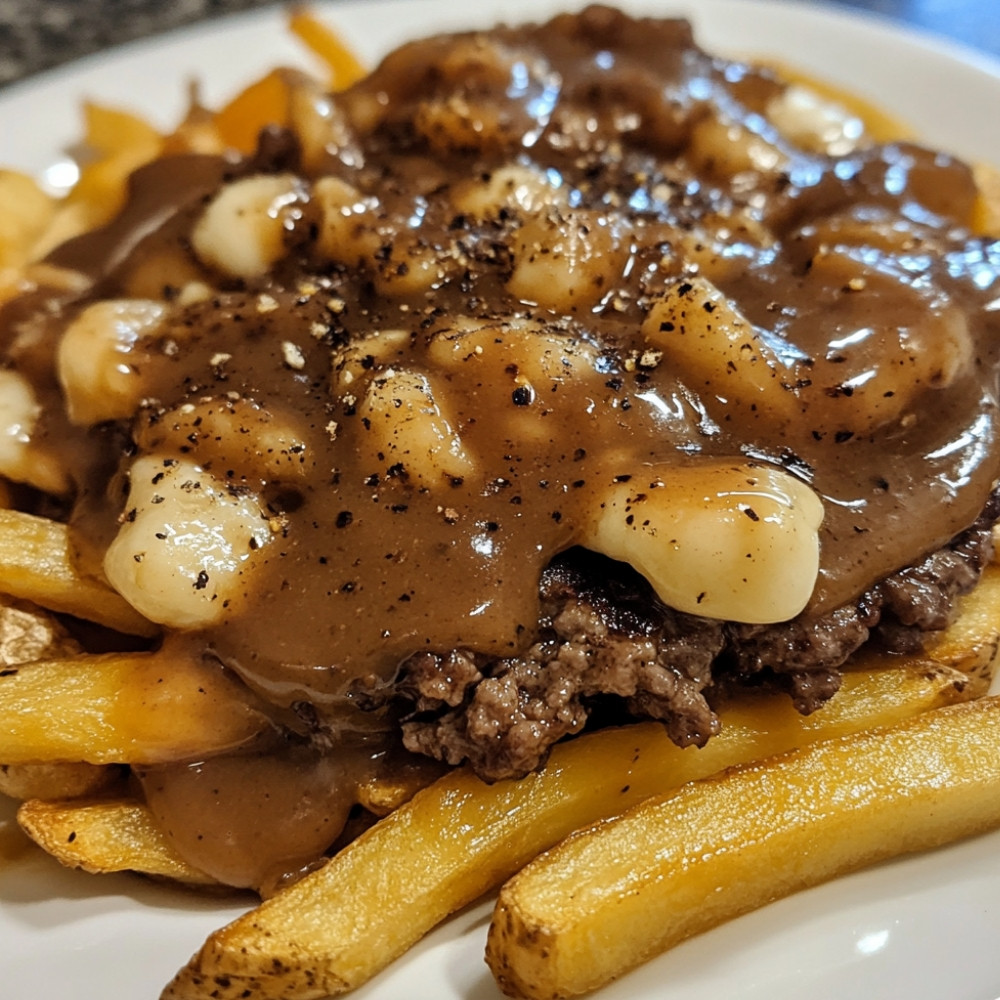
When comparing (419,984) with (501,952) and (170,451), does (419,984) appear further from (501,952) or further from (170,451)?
(170,451)

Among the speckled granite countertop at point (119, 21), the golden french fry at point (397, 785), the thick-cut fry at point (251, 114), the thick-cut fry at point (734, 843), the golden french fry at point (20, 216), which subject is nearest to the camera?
the thick-cut fry at point (734, 843)

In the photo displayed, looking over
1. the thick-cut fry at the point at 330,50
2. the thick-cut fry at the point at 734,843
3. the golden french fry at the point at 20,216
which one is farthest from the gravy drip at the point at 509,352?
the thick-cut fry at the point at 330,50

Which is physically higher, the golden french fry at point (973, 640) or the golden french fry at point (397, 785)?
the golden french fry at point (973, 640)

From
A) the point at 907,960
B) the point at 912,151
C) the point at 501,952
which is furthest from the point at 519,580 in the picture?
the point at 912,151

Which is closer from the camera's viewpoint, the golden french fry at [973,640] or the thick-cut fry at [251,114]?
the golden french fry at [973,640]

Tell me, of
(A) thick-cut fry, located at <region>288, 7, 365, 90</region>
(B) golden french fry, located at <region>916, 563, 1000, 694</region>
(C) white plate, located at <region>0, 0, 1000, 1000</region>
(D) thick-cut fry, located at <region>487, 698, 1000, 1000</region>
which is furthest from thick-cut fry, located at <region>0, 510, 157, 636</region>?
(A) thick-cut fry, located at <region>288, 7, 365, 90</region>

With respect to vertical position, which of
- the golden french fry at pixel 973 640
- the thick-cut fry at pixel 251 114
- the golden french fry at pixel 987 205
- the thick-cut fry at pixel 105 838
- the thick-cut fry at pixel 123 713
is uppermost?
the thick-cut fry at pixel 251 114

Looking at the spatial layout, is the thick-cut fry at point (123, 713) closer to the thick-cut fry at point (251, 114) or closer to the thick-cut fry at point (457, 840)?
the thick-cut fry at point (457, 840)
